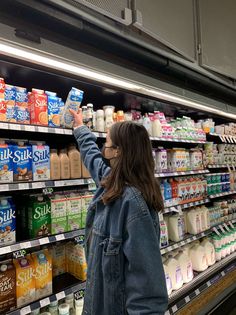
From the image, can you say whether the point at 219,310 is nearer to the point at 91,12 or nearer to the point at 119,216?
the point at 119,216

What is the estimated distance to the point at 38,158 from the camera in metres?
1.76

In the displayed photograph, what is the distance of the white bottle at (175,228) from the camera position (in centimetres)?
286

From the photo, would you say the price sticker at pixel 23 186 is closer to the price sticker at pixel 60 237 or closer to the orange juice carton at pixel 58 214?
the orange juice carton at pixel 58 214

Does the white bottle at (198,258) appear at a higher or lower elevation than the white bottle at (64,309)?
lower

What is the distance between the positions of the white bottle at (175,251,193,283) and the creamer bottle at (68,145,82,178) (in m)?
1.67

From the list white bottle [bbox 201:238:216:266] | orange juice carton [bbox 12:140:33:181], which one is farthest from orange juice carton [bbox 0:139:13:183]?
white bottle [bbox 201:238:216:266]

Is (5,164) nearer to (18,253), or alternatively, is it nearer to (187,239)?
(18,253)

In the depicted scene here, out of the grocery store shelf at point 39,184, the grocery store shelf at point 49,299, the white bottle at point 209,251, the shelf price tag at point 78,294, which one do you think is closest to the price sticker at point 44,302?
the grocery store shelf at point 49,299

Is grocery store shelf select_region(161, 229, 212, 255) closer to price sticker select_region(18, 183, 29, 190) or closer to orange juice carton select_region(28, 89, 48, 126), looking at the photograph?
price sticker select_region(18, 183, 29, 190)

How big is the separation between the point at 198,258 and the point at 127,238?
88.5 inches

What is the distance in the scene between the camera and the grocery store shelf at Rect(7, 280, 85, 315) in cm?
A: 157

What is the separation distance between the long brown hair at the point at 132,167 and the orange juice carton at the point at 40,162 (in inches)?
26.4

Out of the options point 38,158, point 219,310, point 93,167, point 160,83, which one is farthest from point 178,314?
point 160,83

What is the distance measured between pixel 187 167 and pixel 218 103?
991 mm
